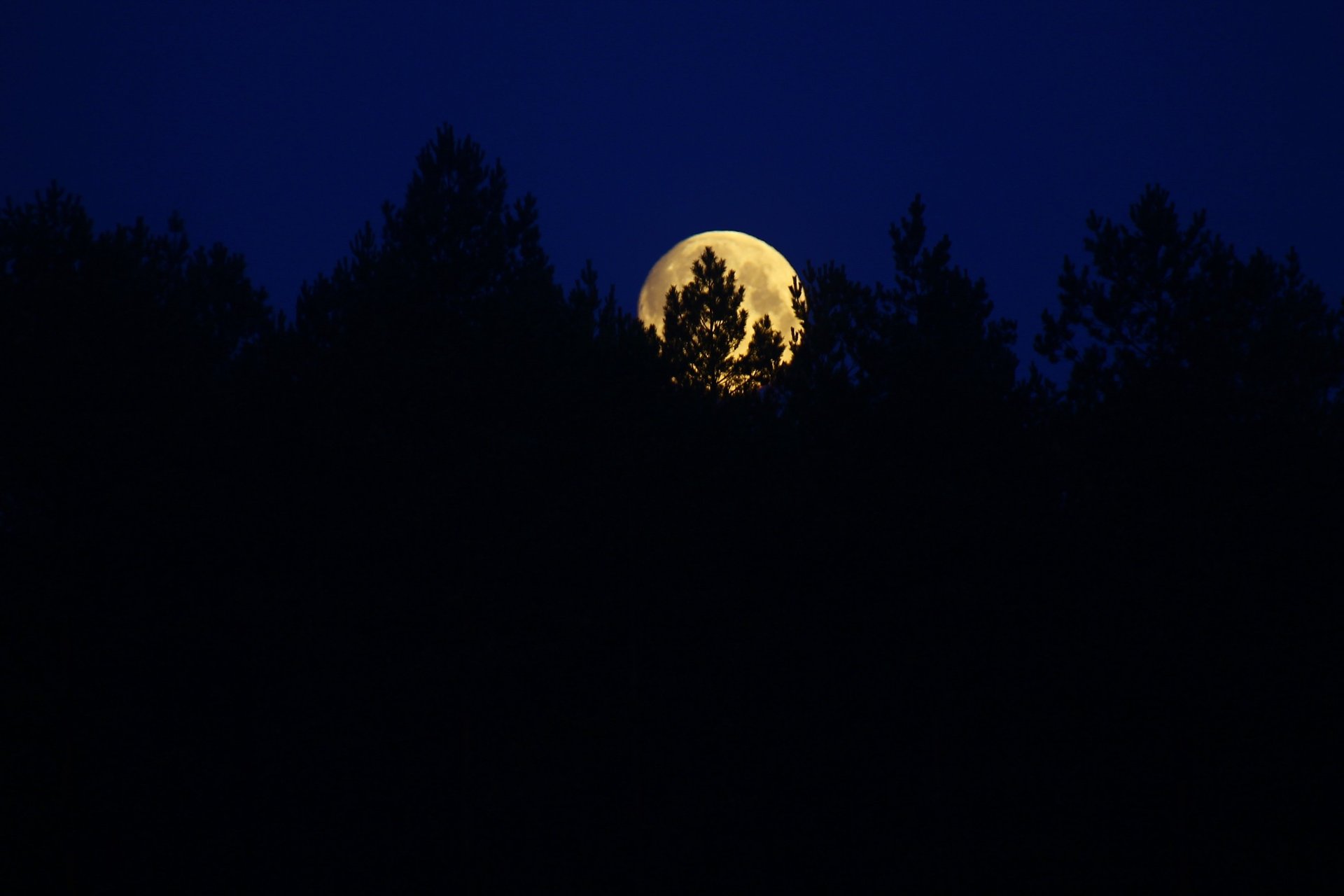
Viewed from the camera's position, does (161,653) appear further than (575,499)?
No

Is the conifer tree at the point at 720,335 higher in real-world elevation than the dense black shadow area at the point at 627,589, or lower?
higher

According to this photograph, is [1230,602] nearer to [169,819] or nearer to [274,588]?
[274,588]

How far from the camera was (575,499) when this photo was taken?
14461 millimetres

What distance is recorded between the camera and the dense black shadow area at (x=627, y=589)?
1264cm

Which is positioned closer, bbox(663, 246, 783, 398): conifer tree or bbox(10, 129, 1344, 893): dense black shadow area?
bbox(10, 129, 1344, 893): dense black shadow area

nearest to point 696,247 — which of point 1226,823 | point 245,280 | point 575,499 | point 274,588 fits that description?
point 245,280

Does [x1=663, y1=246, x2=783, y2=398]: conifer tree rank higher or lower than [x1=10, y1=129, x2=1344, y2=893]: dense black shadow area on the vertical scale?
higher

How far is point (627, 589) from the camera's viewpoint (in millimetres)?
15555

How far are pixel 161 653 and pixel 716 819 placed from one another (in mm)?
8300

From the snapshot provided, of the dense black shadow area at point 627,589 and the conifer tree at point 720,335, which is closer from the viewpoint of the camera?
the dense black shadow area at point 627,589

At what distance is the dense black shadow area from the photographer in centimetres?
1264

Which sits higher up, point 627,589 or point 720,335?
point 720,335

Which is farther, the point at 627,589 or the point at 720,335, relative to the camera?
the point at 720,335

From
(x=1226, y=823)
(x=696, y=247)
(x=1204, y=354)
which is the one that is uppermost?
(x=696, y=247)
